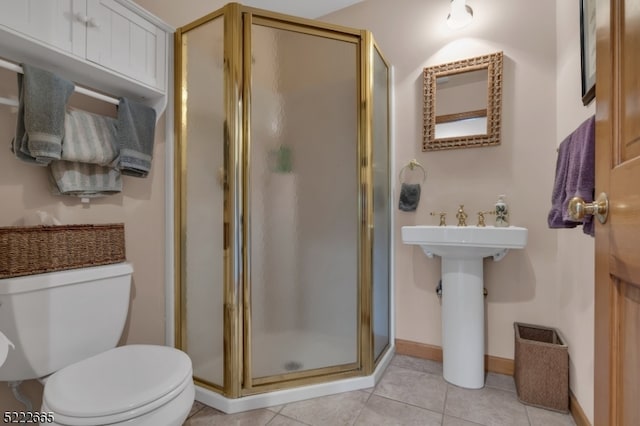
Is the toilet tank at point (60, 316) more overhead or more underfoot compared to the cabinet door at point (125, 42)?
more underfoot

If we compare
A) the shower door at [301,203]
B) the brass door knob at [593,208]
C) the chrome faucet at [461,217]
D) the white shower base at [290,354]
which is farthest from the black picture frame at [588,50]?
the white shower base at [290,354]

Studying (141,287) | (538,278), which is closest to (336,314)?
(141,287)

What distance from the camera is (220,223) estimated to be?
59.6 inches

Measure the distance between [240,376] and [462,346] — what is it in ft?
3.92

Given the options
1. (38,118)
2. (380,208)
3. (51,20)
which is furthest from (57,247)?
(380,208)

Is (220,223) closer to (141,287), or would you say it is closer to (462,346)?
(141,287)

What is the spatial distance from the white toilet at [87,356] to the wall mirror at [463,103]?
6.11 feet

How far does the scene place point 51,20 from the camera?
3.53ft

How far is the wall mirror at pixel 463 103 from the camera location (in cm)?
182

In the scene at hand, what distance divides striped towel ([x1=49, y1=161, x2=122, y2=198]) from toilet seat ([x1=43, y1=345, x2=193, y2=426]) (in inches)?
26.4

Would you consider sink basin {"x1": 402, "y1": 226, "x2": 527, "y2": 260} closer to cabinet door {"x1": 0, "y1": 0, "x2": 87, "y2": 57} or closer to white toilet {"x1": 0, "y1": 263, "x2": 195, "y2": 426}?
white toilet {"x1": 0, "y1": 263, "x2": 195, "y2": 426}

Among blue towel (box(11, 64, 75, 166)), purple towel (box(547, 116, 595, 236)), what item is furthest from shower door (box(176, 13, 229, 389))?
purple towel (box(547, 116, 595, 236))

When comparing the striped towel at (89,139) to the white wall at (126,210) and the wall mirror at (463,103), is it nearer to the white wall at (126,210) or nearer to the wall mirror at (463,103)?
the white wall at (126,210)

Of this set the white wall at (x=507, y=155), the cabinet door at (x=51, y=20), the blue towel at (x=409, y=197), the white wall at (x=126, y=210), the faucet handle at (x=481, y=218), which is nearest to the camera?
the cabinet door at (x=51, y=20)
